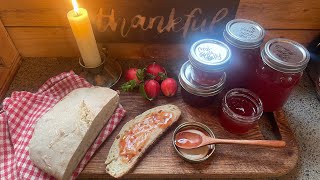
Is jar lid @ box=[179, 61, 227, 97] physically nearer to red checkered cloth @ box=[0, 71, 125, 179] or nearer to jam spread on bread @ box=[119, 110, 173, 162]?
jam spread on bread @ box=[119, 110, 173, 162]

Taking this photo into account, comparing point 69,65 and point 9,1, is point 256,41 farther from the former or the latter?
point 9,1

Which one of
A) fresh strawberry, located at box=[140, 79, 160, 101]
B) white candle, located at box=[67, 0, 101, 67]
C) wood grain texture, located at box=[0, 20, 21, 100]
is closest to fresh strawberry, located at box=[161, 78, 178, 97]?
fresh strawberry, located at box=[140, 79, 160, 101]

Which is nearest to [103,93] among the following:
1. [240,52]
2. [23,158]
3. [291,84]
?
[23,158]

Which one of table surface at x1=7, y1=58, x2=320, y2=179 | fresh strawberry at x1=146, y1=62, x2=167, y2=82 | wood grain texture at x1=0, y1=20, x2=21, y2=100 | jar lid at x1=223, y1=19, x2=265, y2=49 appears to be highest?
jar lid at x1=223, y1=19, x2=265, y2=49

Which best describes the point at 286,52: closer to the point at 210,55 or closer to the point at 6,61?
the point at 210,55

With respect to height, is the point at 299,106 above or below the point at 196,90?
below

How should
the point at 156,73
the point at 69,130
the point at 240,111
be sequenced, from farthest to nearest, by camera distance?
the point at 156,73 < the point at 240,111 < the point at 69,130

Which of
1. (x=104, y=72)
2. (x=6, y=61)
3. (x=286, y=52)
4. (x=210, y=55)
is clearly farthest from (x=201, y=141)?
(x=6, y=61)
